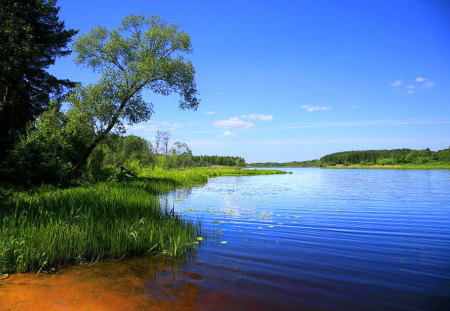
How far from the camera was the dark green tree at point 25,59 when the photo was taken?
1820 cm

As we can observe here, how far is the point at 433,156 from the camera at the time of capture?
6073 inches

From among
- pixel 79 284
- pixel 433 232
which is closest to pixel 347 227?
pixel 433 232

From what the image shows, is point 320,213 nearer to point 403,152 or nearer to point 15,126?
point 15,126

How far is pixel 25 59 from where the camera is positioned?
20344mm

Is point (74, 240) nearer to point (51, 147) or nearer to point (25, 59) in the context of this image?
point (51, 147)

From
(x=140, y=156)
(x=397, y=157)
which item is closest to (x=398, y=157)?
(x=397, y=157)

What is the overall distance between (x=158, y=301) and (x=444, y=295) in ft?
15.9

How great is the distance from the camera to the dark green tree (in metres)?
18.2

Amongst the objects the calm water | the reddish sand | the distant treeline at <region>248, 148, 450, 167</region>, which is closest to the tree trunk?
the calm water

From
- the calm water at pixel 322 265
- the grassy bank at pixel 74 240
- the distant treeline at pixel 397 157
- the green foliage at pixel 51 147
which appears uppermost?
the distant treeline at pixel 397 157

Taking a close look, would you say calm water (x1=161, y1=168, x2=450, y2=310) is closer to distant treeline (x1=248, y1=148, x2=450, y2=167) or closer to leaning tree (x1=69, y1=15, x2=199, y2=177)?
leaning tree (x1=69, y1=15, x2=199, y2=177)

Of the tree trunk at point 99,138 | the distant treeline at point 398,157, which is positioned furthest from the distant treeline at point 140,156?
the distant treeline at point 398,157

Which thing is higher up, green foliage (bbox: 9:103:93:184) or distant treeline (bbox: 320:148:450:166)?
distant treeline (bbox: 320:148:450:166)

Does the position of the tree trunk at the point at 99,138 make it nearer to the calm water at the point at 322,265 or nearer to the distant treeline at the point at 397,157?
the calm water at the point at 322,265
